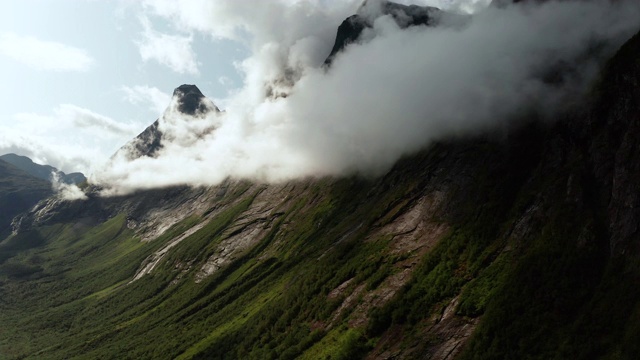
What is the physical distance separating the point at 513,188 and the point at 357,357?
10180cm

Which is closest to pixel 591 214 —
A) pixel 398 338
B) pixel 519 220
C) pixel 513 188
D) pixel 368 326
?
pixel 519 220

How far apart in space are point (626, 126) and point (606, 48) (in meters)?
66.9

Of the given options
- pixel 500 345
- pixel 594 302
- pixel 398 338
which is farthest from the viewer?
pixel 398 338

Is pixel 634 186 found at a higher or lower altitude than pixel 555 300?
higher

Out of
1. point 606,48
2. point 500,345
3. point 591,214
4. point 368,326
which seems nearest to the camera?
point 500,345

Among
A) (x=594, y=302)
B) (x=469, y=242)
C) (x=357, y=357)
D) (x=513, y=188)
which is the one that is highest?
(x=513, y=188)

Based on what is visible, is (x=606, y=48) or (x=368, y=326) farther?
(x=606, y=48)

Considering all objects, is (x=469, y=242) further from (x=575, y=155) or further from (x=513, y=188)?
(x=575, y=155)

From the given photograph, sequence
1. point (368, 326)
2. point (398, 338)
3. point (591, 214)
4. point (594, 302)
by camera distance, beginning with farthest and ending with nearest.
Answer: point (368, 326) → point (398, 338) → point (591, 214) → point (594, 302)

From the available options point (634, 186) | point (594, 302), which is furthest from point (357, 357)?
point (634, 186)

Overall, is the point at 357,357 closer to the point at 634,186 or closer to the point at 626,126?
the point at 634,186

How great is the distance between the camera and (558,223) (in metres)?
156

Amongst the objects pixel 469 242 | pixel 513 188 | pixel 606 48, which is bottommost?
pixel 469 242

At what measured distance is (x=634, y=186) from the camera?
439 ft
